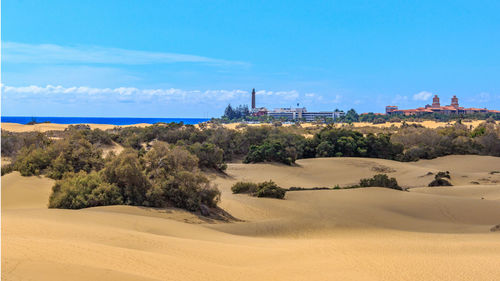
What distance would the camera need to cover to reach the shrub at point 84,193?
47.3ft

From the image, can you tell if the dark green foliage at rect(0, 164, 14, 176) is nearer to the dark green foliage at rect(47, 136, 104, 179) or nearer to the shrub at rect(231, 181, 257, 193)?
the dark green foliage at rect(47, 136, 104, 179)

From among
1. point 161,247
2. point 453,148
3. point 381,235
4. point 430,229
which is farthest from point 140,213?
point 453,148

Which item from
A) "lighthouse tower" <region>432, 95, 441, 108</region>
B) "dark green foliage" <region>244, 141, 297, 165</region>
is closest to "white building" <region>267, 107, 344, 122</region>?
"lighthouse tower" <region>432, 95, 441, 108</region>

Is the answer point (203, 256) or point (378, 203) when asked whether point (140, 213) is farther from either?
point (378, 203)

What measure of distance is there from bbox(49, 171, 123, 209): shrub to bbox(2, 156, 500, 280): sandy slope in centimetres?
72

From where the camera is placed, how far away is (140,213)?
14.3 metres

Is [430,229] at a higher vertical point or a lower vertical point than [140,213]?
lower

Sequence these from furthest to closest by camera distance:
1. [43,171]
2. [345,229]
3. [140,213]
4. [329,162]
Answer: [329,162] < [43,171] < [345,229] < [140,213]

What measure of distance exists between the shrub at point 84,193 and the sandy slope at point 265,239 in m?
0.72

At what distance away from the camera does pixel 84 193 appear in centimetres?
1500

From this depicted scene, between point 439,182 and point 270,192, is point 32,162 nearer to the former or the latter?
point 270,192

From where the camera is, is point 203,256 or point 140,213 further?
point 140,213

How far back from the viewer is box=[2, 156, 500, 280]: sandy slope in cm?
786

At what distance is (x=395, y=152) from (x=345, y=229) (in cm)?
3010
